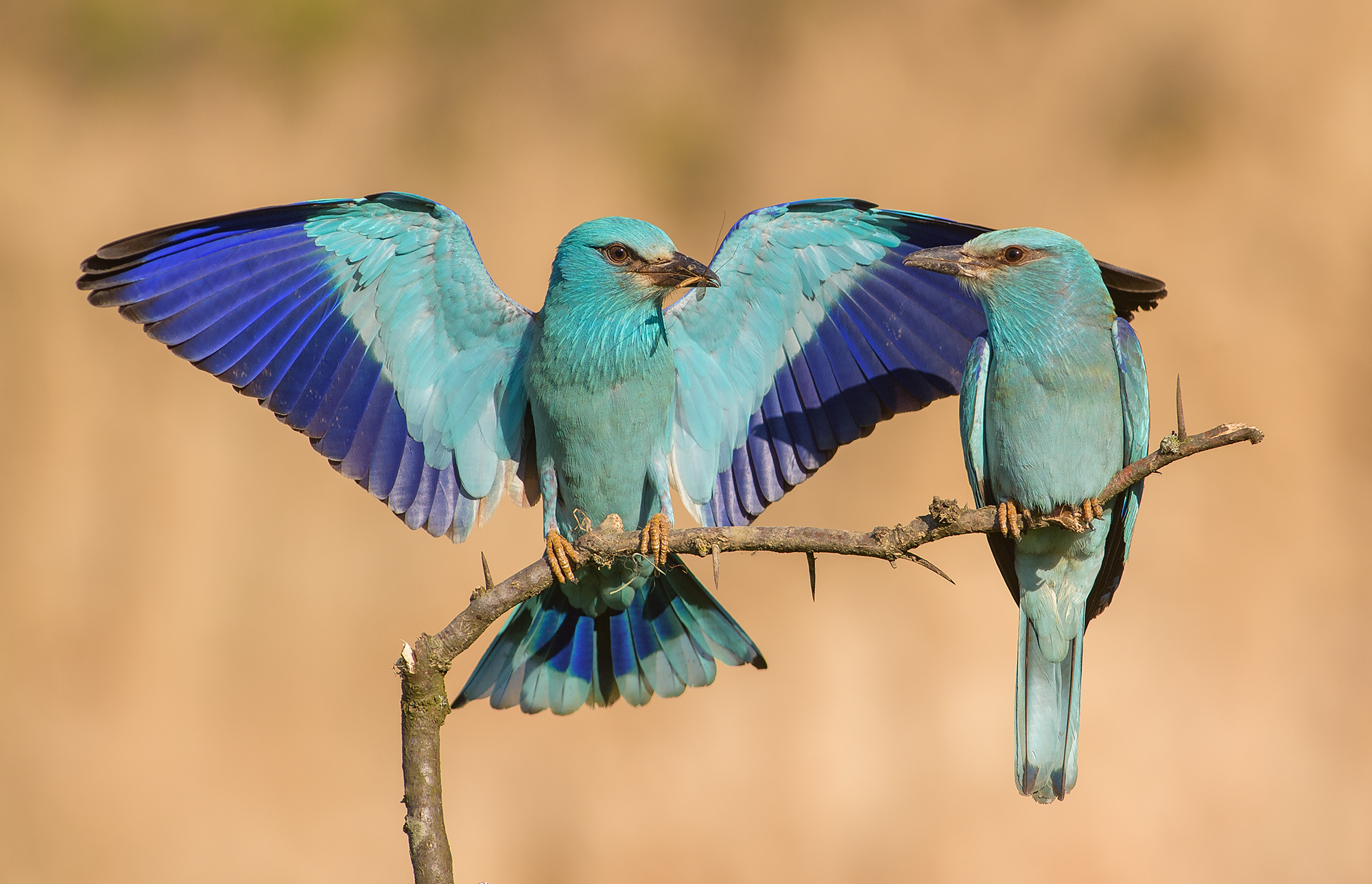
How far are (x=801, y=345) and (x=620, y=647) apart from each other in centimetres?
119

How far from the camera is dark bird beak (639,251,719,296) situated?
10.8ft

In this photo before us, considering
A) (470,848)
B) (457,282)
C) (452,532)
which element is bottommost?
(470,848)

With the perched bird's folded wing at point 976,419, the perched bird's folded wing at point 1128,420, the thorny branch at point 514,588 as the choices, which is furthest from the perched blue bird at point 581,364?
the thorny branch at point 514,588

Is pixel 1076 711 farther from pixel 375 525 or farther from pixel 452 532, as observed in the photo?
pixel 375 525

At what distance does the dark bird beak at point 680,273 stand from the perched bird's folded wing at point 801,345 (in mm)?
318

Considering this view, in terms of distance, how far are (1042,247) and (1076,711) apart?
1.36m

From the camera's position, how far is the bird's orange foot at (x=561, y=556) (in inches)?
128

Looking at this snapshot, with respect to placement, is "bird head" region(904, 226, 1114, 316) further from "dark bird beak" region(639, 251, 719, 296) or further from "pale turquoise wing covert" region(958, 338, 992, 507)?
"dark bird beak" region(639, 251, 719, 296)

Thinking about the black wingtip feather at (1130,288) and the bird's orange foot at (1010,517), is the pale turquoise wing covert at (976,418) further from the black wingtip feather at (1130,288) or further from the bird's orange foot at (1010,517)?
the black wingtip feather at (1130,288)

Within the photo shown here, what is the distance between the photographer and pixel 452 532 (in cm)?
373

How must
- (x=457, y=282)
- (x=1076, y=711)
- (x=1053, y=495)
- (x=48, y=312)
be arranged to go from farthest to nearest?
(x=48, y=312), (x=457, y=282), (x=1076, y=711), (x=1053, y=495)

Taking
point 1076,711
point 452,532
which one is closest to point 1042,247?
point 1076,711

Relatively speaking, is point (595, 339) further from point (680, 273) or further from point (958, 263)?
point (958, 263)

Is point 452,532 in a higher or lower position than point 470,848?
higher
